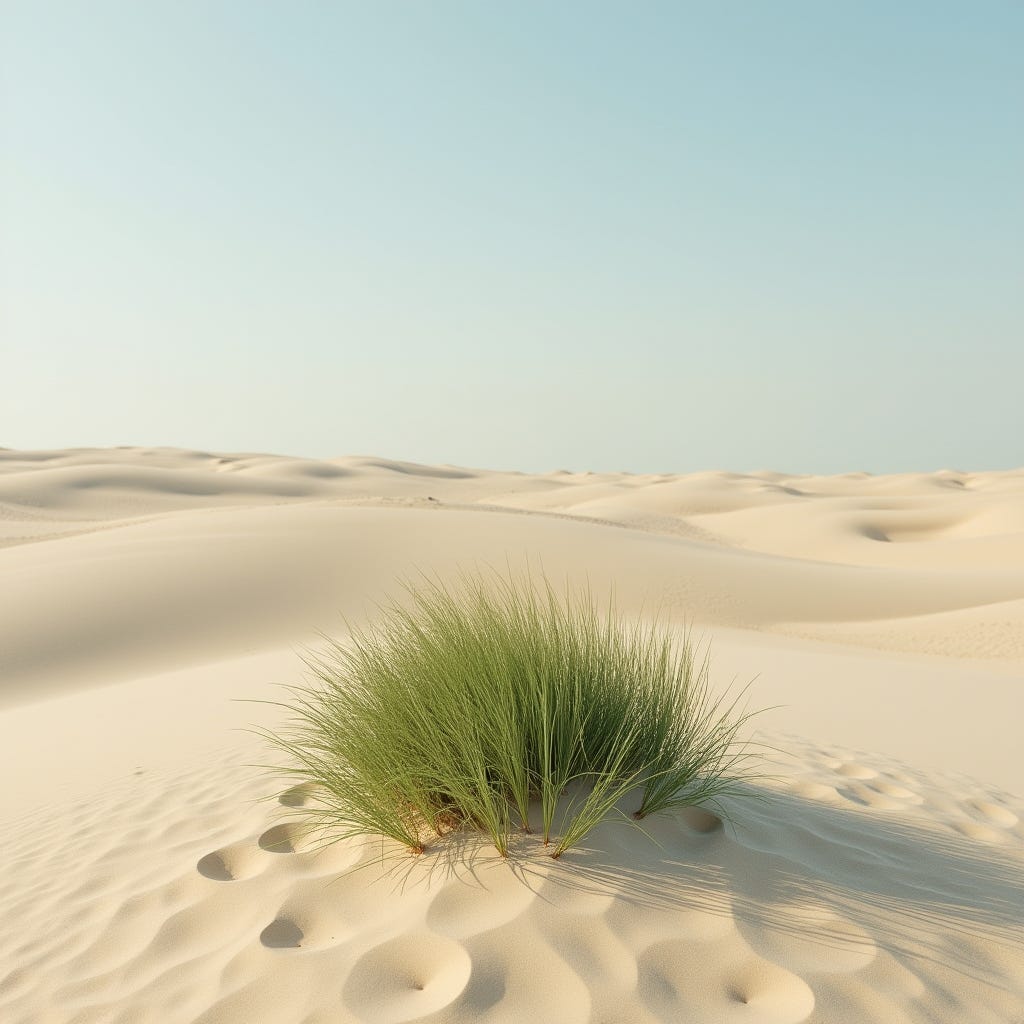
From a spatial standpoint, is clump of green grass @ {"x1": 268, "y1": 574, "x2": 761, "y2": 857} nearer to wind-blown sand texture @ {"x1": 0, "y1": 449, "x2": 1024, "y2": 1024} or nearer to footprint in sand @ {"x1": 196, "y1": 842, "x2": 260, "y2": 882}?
wind-blown sand texture @ {"x1": 0, "y1": 449, "x2": 1024, "y2": 1024}

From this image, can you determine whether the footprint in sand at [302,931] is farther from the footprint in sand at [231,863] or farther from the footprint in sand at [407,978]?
the footprint in sand at [231,863]

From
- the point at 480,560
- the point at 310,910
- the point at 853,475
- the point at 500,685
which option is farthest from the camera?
the point at 853,475

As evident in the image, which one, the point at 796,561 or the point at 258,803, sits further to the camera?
the point at 796,561

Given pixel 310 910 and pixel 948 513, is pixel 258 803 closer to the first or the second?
pixel 310 910

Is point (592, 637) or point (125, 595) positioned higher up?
point (592, 637)

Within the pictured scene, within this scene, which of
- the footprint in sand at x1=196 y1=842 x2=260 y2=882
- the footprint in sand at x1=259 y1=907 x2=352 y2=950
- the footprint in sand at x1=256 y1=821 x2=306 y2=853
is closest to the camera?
the footprint in sand at x1=259 y1=907 x2=352 y2=950

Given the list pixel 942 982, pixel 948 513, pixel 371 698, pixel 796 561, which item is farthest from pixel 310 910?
pixel 948 513

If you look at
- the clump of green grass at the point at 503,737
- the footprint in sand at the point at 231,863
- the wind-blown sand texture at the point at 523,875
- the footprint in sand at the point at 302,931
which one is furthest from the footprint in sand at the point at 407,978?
the footprint in sand at the point at 231,863

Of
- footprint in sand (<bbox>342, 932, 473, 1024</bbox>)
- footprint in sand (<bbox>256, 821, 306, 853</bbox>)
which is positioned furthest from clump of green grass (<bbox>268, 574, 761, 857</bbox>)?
footprint in sand (<bbox>342, 932, 473, 1024</bbox>)

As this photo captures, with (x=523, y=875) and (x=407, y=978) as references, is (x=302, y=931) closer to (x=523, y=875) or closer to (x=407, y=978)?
(x=407, y=978)

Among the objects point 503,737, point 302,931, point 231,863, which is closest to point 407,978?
point 302,931

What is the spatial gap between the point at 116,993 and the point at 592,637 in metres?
1.83

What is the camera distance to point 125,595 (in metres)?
11.3

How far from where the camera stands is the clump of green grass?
2.68 meters
